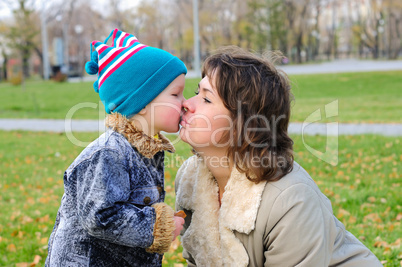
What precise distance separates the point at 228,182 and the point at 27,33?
1422 inches

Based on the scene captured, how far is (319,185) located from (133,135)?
3478mm

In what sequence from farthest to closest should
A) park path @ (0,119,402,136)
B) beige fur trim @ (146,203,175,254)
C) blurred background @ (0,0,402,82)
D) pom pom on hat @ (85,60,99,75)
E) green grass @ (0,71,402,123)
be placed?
blurred background @ (0,0,402,82)
green grass @ (0,71,402,123)
park path @ (0,119,402,136)
pom pom on hat @ (85,60,99,75)
beige fur trim @ (146,203,175,254)

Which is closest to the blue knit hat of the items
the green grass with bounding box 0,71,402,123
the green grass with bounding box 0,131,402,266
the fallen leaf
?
the green grass with bounding box 0,131,402,266

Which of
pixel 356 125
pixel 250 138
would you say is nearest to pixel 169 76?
pixel 250 138

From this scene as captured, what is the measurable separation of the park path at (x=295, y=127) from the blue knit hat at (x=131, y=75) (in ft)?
20.5

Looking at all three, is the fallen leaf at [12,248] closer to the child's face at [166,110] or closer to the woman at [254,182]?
the woman at [254,182]

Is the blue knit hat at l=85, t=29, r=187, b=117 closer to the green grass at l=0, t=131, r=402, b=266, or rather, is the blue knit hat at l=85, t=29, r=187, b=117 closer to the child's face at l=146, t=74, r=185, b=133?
the child's face at l=146, t=74, r=185, b=133

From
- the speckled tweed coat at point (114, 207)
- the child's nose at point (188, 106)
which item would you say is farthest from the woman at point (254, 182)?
the speckled tweed coat at point (114, 207)

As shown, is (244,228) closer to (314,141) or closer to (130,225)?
(130,225)

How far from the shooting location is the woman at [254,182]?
1972 mm

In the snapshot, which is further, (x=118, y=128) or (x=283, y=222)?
(x=118, y=128)

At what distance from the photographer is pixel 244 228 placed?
2.09 meters

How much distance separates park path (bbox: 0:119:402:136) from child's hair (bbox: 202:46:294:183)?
19.9 feet

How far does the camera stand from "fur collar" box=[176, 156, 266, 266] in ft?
6.97
